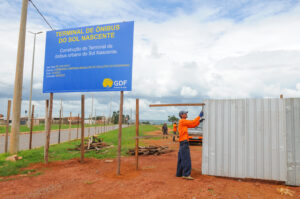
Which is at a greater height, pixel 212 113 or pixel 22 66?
pixel 22 66

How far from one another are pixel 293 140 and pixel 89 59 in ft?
22.9

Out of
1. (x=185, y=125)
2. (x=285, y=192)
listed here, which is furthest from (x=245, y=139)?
(x=185, y=125)

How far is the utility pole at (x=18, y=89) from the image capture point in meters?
10.3

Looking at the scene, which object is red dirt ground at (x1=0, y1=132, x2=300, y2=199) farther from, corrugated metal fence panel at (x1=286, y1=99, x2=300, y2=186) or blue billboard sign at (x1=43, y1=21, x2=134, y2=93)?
blue billboard sign at (x1=43, y1=21, x2=134, y2=93)

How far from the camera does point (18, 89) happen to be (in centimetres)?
1064

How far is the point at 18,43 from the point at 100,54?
553 centimetres

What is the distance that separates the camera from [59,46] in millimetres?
8773

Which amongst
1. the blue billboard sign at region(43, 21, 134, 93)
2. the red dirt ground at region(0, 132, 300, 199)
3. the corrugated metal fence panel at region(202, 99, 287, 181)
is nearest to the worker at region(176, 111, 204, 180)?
the red dirt ground at region(0, 132, 300, 199)

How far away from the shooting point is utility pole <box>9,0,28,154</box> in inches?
405

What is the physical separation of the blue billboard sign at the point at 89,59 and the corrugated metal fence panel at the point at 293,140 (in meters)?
4.78

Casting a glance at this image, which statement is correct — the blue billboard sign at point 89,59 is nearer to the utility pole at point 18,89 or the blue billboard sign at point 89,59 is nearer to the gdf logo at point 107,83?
the gdf logo at point 107,83

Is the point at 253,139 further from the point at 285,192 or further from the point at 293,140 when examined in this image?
the point at 285,192

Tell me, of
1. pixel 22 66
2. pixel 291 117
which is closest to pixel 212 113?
pixel 291 117

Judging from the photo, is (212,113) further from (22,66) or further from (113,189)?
(22,66)
